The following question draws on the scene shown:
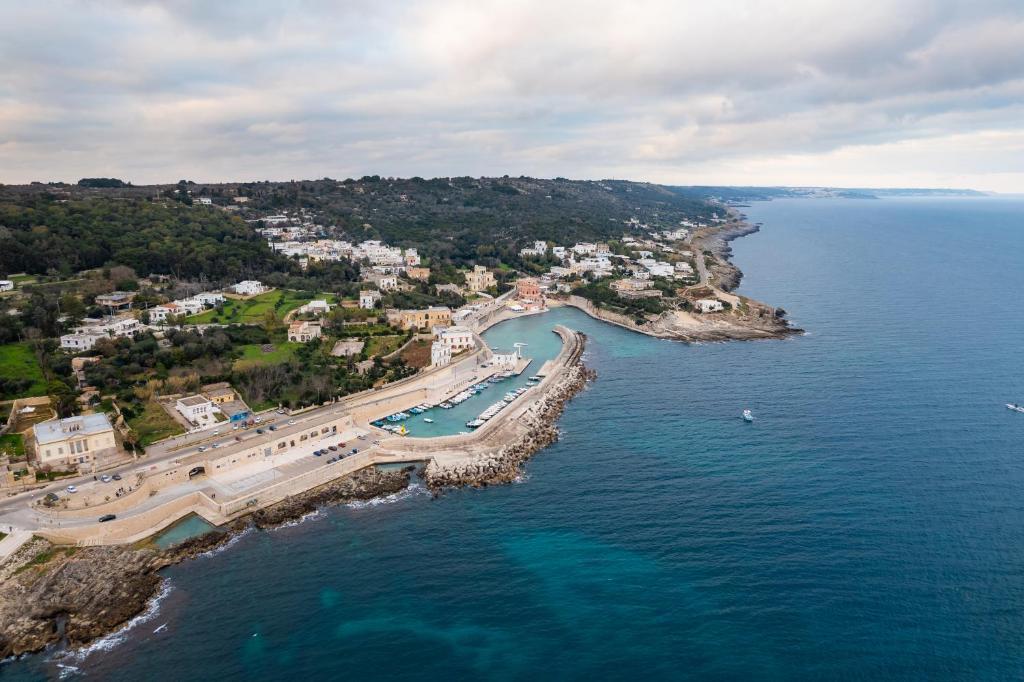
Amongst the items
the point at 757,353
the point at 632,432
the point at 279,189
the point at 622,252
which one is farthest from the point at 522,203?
the point at 632,432

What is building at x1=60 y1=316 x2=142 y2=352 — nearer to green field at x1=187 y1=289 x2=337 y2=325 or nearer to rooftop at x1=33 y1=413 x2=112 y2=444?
green field at x1=187 y1=289 x2=337 y2=325

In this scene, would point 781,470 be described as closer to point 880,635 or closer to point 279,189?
point 880,635

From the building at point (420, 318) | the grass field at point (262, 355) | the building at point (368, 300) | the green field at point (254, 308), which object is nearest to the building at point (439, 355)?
the building at point (420, 318)

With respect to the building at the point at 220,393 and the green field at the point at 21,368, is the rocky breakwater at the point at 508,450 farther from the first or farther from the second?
the green field at the point at 21,368

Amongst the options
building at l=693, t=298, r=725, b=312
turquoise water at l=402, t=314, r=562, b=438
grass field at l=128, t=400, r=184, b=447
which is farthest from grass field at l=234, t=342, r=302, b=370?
building at l=693, t=298, r=725, b=312

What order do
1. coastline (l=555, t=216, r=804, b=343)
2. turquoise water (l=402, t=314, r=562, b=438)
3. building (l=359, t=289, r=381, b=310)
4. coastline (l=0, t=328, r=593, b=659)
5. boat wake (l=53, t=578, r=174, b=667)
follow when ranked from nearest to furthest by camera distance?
1. boat wake (l=53, t=578, r=174, b=667)
2. coastline (l=0, t=328, r=593, b=659)
3. turquoise water (l=402, t=314, r=562, b=438)
4. coastline (l=555, t=216, r=804, b=343)
5. building (l=359, t=289, r=381, b=310)

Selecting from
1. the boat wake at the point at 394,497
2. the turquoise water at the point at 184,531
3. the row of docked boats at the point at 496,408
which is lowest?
the boat wake at the point at 394,497
